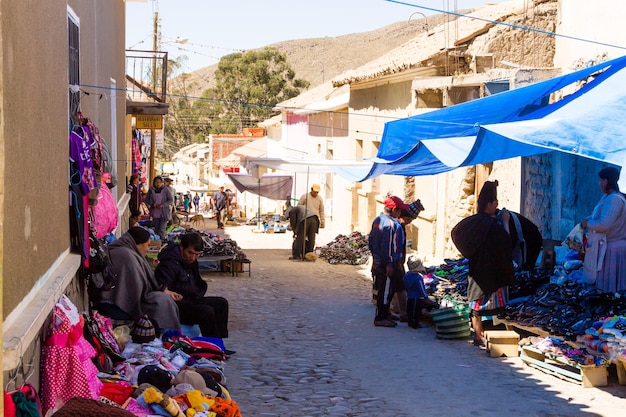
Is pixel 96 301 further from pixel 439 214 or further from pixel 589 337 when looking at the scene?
pixel 439 214

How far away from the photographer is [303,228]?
18.2m

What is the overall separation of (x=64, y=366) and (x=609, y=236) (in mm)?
5604

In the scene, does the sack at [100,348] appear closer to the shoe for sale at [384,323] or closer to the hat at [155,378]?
the hat at [155,378]

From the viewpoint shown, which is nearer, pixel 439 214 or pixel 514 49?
pixel 514 49

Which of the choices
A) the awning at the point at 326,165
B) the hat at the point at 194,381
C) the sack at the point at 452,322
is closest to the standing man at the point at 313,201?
the awning at the point at 326,165

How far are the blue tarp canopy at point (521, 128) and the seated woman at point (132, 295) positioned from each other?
313cm

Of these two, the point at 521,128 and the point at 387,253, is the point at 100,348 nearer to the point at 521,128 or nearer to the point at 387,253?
the point at 521,128

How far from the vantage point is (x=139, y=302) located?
7309 millimetres

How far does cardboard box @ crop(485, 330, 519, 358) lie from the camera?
8.43 meters

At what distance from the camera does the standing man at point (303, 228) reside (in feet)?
59.7

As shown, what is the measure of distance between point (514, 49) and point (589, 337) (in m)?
7.91

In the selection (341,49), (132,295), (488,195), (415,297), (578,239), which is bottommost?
(415,297)

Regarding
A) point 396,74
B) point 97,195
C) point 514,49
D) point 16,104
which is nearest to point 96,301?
point 97,195

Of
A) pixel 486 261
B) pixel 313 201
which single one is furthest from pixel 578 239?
pixel 313 201
